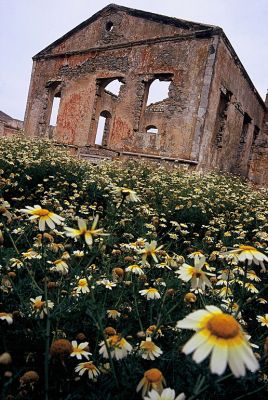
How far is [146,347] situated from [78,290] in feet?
2.47

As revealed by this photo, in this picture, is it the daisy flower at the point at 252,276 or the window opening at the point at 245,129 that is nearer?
the daisy flower at the point at 252,276

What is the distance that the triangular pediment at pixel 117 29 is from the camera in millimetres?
11983

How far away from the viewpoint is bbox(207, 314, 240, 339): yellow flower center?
73 centimetres

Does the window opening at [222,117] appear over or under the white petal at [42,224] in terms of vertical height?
over

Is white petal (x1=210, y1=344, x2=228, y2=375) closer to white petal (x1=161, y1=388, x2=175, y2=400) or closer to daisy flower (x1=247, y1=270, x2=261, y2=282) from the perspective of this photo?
white petal (x1=161, y1=388, x2=175, y2=400)

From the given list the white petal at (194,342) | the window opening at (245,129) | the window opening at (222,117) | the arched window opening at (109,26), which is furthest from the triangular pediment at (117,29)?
the white petal at (194,342)

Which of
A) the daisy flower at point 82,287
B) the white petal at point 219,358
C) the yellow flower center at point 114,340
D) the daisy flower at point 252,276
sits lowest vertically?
the daisy flower at point 82,287

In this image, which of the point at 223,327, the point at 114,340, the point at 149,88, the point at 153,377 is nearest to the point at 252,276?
the point at 114,340

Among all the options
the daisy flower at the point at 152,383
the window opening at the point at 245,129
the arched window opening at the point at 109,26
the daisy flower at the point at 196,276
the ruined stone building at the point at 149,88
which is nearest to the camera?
the daisy flower at the point at 152,383

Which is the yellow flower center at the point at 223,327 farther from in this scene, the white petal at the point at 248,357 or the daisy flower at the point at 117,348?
the daisy flower at the point at 117,348

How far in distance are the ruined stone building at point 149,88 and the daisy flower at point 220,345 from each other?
1046 centimetres

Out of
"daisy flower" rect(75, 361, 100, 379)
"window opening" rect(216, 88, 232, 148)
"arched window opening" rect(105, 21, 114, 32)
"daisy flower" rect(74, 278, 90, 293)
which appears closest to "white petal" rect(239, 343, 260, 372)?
"daisy flower" rect(75, 361, 100, 379)

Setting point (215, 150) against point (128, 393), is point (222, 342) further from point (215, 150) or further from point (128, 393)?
point (215, 150)

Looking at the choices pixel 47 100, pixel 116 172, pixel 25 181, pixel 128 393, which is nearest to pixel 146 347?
pixel 128 393
